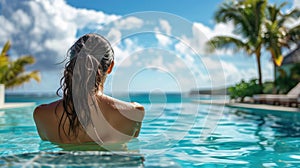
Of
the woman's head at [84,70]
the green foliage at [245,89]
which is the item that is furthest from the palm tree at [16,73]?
the woman's head at [84,70]

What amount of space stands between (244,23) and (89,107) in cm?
1842

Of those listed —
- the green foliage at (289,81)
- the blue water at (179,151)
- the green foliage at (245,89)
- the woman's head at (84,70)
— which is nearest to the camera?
the blue water at (179,151)

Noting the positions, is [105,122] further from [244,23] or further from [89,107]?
[244,23]

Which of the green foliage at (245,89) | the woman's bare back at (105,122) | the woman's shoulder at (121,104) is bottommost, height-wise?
the woman's bare back at (105,122)

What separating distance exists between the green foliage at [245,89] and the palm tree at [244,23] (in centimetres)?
41

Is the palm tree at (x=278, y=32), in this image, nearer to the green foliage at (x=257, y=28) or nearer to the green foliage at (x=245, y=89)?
the green foliage at (x=257, y=28)

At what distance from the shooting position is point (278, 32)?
18.4 meters

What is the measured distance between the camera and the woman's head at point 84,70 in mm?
2105

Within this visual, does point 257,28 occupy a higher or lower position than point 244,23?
lower

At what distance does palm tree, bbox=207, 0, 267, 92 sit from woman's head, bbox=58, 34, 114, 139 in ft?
56.3

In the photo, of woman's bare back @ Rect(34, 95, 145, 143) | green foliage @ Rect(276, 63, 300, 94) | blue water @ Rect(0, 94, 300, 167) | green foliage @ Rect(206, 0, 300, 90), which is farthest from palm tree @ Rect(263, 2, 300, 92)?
woman's bare back @ Rect(34, 95, 145, 143)

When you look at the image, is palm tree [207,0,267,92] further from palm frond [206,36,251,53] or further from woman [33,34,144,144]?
woman [33,34,144,144]

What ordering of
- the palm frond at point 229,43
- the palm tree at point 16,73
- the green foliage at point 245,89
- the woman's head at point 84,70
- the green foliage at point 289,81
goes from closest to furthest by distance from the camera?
the woman's head at point 84,70 → the palm tree at point 16,73 → the green foliage at point 289,81 → the green foliage at point 245,89 → the palm frond at point 229,43

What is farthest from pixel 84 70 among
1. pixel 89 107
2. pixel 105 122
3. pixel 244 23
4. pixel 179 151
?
pixel 244 23
